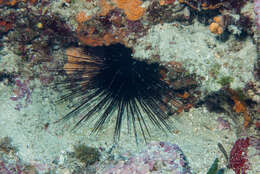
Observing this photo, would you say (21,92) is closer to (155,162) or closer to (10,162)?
(10,162)

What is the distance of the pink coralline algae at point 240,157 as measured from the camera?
3448 mm

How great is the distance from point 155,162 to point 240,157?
153 centimetres

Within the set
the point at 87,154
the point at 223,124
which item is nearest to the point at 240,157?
the point at 223,124

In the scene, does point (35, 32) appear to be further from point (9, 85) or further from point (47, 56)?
point (9, 85)

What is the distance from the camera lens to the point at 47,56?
4.52 meters

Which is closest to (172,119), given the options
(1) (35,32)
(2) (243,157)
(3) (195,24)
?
(2) (243,157)

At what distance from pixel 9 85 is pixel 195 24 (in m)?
3.95

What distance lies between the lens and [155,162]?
3070 millimetres

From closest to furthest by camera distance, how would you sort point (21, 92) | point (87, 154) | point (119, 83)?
point (87, 154) < point (119, 83) < point (21, 92)

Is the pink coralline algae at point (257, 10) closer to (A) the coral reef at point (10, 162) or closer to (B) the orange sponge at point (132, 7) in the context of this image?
(B) the orange sponge at point (132, 7)

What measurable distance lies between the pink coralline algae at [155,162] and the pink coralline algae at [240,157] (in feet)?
3.14

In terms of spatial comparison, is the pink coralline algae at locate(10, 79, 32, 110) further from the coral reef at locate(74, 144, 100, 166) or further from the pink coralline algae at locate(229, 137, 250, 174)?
the pink coralline algae at locate(229, 137, 250, 174)

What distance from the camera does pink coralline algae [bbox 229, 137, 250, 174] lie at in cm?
345

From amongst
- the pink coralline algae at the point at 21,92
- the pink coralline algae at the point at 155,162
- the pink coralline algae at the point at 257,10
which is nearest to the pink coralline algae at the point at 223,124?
the pink coralline algae at the point at 155,162
